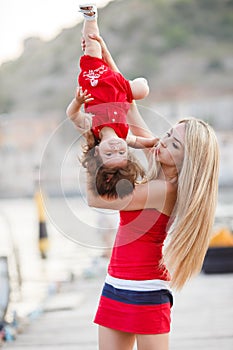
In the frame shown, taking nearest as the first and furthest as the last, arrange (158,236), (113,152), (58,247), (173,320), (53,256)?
(113,152), (158,236), (173,320), (53,256), (58,247)

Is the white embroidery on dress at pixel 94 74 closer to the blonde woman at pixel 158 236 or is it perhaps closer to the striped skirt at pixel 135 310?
the blonde woman at pixel 158 236

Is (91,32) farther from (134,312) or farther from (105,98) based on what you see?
(134,312)

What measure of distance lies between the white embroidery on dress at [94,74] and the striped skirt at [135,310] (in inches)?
25.2

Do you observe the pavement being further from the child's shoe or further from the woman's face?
the child's shoe

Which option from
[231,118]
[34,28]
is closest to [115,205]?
[231,118]

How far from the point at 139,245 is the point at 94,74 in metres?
0.57

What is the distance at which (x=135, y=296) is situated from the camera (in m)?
2.78

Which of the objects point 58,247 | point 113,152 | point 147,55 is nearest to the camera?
point 113,152

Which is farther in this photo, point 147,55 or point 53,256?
point 147,55

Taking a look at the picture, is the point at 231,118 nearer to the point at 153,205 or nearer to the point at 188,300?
the point at 188,300

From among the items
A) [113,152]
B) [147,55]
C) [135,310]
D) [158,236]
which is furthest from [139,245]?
[147,55]

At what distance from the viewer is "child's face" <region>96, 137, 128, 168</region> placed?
8.80ft

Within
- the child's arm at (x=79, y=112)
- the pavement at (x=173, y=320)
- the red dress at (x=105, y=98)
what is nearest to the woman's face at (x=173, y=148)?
the red dress at (x=105, y=98)

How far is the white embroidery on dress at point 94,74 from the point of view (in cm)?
273
